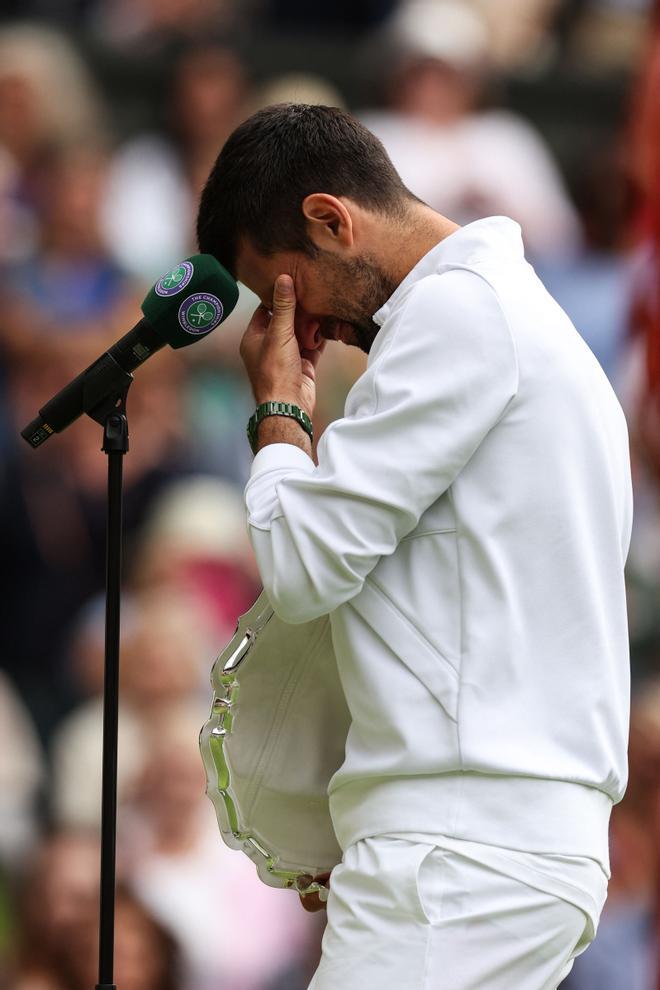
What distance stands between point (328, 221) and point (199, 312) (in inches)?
8.1

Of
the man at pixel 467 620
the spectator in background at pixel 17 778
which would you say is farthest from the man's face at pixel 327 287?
the spectator in background at pixel 17 778

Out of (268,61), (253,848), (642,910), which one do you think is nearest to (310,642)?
(253,848)

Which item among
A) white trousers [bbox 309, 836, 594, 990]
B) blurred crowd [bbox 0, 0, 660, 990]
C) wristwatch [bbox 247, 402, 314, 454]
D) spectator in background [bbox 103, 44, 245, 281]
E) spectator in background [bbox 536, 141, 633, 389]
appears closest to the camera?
white trousers [bbox 309, 836, 594, 990]

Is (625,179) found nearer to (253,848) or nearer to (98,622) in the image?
(98,622)

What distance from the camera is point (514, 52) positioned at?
6078 mm

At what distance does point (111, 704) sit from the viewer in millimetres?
2105

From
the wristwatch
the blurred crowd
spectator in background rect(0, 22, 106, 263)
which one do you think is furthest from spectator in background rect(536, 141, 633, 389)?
the wristwatch

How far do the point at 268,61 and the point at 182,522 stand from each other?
1664mm

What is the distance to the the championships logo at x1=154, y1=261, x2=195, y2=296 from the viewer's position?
7.02 ft

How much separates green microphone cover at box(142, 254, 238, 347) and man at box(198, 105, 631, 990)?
0.83 ft

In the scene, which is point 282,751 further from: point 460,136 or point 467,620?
point 460,136

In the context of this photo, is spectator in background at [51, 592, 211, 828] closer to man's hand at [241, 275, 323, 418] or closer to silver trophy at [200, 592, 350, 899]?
silver trophy at [200, 592, 350, 899]

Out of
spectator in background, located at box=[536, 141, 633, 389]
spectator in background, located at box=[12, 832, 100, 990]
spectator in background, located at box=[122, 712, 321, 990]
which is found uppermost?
spectator in background, located at box=[536, 141, 633, 389]

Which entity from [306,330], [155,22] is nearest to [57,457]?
[155,22]
